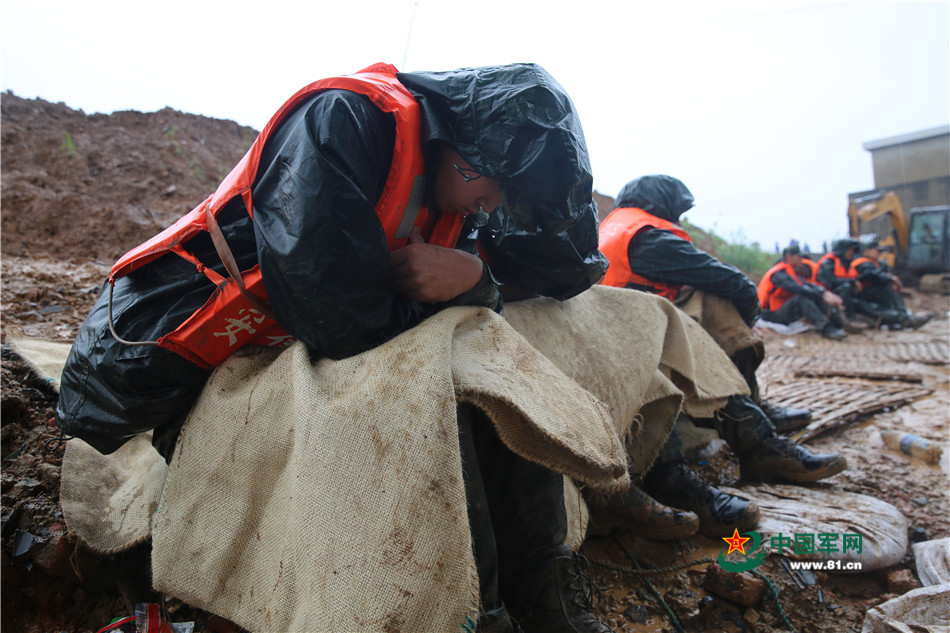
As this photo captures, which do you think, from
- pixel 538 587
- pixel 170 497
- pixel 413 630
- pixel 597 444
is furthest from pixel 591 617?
pixel 170 497

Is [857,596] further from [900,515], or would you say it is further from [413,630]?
[413,630]

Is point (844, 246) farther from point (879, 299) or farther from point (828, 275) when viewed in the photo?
point (879, 299)

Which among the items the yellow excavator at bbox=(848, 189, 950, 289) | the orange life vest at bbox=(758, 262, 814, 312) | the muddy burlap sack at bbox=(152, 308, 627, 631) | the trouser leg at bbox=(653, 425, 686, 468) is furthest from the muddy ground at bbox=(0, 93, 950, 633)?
the yellow excavator at bbox=(848, 189, 950, 289)

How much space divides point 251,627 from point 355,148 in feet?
3.68

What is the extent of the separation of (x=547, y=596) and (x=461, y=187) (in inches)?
44.0

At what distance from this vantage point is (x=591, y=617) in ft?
4.78

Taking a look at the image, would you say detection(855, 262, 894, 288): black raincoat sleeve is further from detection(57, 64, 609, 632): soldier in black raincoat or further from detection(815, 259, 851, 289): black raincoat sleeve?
detection(57, 64, 609, 632): soldier in black raincoat

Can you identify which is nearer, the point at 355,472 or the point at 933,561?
the point at 355,472

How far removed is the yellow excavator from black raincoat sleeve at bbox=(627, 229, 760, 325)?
38.9 ft

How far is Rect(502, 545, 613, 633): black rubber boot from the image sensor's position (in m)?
1.41

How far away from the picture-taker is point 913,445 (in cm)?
331

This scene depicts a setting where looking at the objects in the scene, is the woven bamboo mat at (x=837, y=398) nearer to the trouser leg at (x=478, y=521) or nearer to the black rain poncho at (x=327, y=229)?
the trouser leg at (x=478, y=521)

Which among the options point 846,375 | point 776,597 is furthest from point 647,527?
point 846,375
